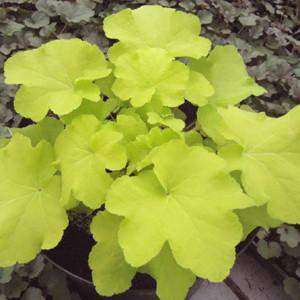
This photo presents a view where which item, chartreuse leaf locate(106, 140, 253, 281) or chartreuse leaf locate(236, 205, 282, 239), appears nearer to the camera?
chartreuse leaf locate(106, 140, 253, 281)

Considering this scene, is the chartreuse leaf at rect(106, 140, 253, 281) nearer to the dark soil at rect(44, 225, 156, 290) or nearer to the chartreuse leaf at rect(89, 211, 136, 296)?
the chartreuse leaf at rect(89, 211, 136, 296)

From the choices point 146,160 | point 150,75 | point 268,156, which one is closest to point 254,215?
point 268,156

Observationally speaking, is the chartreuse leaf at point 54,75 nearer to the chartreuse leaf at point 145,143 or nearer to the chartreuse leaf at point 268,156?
the chartreuse leaf at point 145,143

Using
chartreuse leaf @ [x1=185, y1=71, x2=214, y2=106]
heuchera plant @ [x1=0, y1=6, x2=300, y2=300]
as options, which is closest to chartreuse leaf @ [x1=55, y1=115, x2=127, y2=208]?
heuchera plant @ [x1=0, y1=6, x2=300, y2=300]

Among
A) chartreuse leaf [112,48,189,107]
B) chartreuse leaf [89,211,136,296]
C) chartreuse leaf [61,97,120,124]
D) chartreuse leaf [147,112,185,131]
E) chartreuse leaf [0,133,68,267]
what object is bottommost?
chartreuse leaf [89,211,136,296]

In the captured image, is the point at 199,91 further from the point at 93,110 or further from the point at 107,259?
the point at 107,259

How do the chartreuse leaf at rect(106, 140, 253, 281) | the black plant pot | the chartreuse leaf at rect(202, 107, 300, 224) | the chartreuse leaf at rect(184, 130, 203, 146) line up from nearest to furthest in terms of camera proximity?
the chartreuse leaf at rect(106, 140, 253, 281)
the chartreuse leaf at rect(202, 107, 300, 224)
the chartreuse leaf at rect(184, 130, 203, 146)
the black plant pot

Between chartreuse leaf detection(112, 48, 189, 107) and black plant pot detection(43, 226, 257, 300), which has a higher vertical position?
chartreuse leaf detection(112, 48, 189, 107)
